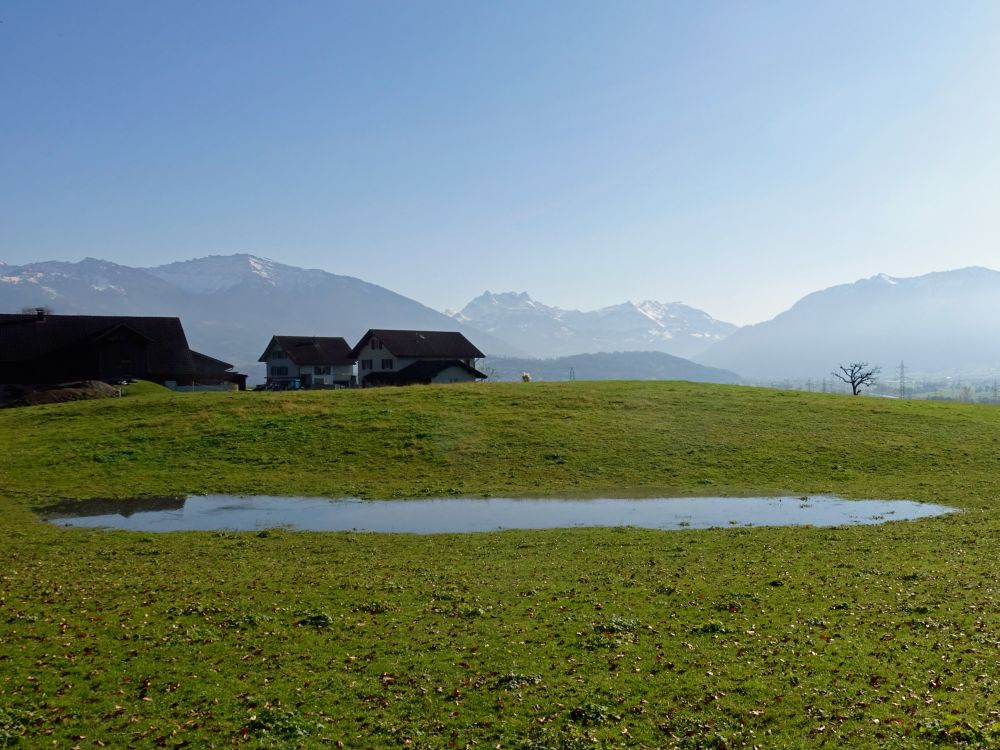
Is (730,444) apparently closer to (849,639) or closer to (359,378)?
(849,639)

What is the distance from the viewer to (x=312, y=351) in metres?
139

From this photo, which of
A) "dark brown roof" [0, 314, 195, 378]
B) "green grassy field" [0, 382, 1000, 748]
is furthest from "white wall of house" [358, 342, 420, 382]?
"green grassy field" [0, 382, 1000, 748]

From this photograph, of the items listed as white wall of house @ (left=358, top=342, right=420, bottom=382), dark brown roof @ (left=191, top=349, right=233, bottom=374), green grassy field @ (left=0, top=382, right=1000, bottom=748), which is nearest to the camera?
green grassy field @ (left=0, top=382, right=1000, bottom=748)

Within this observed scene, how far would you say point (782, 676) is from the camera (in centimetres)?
1381

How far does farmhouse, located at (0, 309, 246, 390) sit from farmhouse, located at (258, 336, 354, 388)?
105 ft

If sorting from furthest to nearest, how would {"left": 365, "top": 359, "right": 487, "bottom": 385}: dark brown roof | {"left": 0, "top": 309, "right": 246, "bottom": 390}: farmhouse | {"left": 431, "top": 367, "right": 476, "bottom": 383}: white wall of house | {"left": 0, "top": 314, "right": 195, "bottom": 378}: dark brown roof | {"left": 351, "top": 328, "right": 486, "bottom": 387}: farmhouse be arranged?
1. {"left": 351, "top": 328, "right": 486, "bottom": 387}: farmhouse
2. {"left": 431, "top": 367, "right": 476, "bottom": 383}: white wall of house
3. {"left": 365, "top": 359, "right": 487, "bottom": 385}: dark brown roof
4. {"left": 0, "top": 314, "right": 195, "bottom": 378}: dark brown roof
5. {"left": 0, "top": 309, "right": 246, "bottom": 390}: farmhouse

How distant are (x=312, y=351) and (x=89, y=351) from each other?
1872 inches

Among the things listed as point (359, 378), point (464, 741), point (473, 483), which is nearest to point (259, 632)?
point (464, 741)

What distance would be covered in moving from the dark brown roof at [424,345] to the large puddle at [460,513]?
280 feet

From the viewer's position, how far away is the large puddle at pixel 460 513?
104 feet

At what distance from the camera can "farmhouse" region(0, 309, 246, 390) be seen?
9244cm

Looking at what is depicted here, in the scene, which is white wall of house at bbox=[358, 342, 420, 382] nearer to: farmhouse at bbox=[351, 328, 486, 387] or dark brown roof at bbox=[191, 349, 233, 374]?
farmhouse at bbox=[351, 328, 486, 387]

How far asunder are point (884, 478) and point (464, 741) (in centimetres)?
3968

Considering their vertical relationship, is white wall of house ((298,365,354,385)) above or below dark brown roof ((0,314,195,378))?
below
